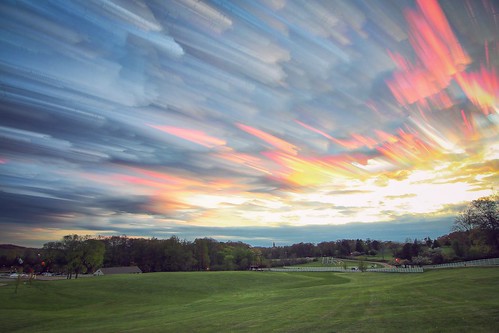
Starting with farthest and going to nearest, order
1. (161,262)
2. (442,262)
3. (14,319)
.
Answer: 1. (161,262)
2. (442,262)
3. (14,319)

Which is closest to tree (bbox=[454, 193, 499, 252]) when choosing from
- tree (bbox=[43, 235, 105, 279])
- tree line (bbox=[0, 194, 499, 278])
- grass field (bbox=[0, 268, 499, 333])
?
tree line (bbox=[0, 194, 499, 278])

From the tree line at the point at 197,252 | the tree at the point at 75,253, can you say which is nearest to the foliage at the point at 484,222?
the tree line at the point at 197,252

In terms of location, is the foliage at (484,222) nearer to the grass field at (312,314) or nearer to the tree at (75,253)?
the grass field at (312,314)

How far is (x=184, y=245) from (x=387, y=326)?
14111 cm

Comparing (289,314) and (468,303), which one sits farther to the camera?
(289,314)

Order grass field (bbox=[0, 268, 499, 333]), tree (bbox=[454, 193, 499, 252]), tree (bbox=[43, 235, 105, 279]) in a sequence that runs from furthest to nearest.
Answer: tree (bbox=[43, 235, 105, 279])
tree (bbox=[454, 193, 499, 252])
grass field (bbox=[0, 268, 499, 333])

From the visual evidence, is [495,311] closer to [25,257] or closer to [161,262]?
[161,262]

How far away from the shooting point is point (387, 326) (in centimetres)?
1705

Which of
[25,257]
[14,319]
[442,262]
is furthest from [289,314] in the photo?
[25,257]

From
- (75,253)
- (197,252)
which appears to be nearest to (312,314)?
(75,253)

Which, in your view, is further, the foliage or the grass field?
the foliage

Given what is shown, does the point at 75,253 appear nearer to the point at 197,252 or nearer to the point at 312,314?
the point at 197,252

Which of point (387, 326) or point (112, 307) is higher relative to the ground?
point (387, 326)

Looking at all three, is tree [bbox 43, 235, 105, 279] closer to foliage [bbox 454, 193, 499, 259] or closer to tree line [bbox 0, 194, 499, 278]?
tree line [bbox 0, 194, 499, 278]
